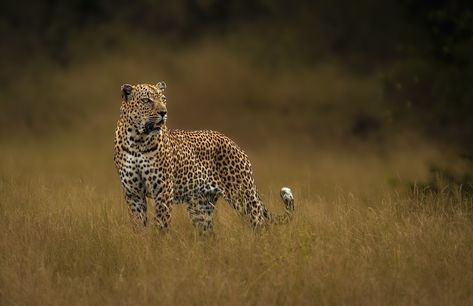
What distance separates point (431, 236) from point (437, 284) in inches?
32.3

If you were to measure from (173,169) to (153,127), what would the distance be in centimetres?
57

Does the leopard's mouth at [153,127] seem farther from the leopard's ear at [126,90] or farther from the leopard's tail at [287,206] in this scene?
the leopard's tail at [287,206]

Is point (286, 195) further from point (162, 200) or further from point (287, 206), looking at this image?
point (162, 200)

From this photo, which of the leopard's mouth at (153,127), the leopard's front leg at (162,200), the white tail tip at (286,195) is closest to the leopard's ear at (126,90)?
the leopard's mouth at (153,127)

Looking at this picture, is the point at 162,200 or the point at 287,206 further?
the point at 287,206

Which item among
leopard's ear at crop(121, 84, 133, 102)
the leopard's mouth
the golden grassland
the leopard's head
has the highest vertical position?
leopard's ear at crop(121, 84, 133, 102)

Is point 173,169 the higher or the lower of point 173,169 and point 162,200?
the higher

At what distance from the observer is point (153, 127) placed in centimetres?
820

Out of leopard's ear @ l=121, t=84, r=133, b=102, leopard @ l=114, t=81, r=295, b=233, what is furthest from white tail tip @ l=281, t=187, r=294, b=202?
leopard's ear @ l=121, t=84, r=133, b=102

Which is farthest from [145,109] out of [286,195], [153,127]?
[286,195]

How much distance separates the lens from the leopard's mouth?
8148 mm

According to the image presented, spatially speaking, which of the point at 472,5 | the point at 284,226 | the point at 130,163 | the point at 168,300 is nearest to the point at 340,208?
the point at 284,226

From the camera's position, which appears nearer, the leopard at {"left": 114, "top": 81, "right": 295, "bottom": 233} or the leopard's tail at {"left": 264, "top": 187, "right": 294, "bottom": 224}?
the leopard at {"left": 114, "top": 81, "right": 295, "bottom": 233}

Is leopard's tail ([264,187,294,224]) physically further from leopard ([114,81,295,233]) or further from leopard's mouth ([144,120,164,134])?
leopard's mouth ([144,120,164,134])
